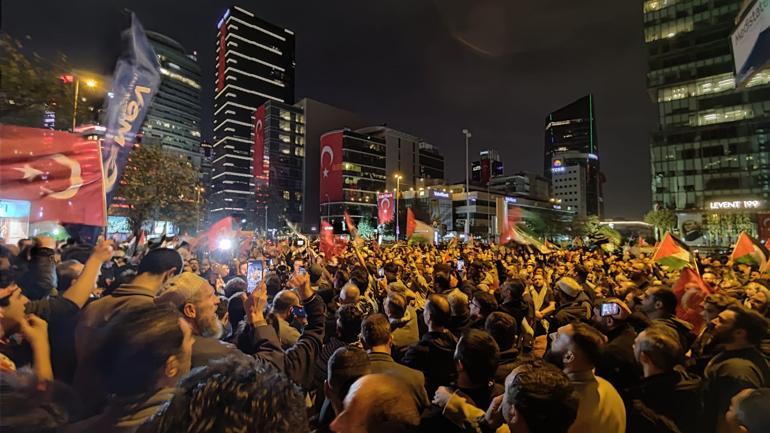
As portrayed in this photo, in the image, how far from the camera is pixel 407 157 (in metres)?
111

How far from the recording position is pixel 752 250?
1041 cm

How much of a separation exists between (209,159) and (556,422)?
16682 cm

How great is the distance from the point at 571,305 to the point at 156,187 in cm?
2319

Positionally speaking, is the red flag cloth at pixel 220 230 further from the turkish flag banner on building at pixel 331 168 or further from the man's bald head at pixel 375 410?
the turkish flag banner on building at pixel 331 168

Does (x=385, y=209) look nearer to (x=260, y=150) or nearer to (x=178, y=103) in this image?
(x=260, y=150)

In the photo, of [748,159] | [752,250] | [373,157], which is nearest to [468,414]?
[752,250]

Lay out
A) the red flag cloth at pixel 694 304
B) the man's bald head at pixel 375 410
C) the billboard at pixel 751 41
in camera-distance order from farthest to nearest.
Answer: the red flag cloth at pixel 694 304 < the billboard at pixel 751 41 < the man's bald head at pixel 375 410

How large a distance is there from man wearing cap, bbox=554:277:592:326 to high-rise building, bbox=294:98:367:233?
97.8 m

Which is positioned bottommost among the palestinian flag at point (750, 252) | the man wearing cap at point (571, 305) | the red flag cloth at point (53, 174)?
the man wearing cap at point (571, 305)

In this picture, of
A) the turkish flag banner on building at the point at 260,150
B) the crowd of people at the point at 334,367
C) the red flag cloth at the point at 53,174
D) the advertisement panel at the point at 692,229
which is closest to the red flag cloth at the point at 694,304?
the crowd of people at the point at 334,367

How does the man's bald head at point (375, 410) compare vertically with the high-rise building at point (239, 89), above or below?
below

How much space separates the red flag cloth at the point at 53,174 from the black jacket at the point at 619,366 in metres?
5.19

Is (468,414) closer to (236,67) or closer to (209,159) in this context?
(236,67)

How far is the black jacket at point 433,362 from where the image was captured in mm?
3527
